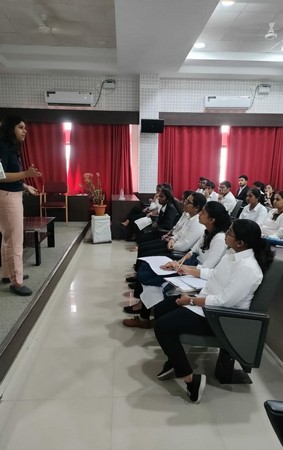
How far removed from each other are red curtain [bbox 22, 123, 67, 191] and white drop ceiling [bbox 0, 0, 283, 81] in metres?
1.07

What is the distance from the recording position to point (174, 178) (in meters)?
6.70

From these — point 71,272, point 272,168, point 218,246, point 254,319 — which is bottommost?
point 71,272

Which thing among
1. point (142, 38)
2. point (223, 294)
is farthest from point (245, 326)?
point (142, 38)

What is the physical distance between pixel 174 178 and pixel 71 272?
3.50m

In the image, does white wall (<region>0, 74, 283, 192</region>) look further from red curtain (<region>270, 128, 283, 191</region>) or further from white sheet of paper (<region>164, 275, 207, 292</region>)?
white sheet of paper (<region>164, 275, 207, 292</region>)

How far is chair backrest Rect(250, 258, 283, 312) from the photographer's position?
1.69 metres

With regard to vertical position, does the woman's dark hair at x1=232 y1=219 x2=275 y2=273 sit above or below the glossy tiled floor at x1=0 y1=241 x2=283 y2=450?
above

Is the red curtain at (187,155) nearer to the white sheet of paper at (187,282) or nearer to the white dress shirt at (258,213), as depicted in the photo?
the white dress shirt at (258,213)

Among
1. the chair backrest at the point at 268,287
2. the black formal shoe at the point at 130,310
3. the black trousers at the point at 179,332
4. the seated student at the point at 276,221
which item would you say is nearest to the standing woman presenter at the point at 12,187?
the black formal shoe at the point at 130,310

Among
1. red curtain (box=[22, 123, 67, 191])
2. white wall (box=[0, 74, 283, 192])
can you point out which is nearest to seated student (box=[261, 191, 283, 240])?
white wall (box=[0, 74, 283, 192])

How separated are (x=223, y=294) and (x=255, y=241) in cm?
34

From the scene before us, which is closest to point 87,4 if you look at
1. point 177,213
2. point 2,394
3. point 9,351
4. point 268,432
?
point 177,213

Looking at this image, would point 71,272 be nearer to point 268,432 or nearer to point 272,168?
point 268,432

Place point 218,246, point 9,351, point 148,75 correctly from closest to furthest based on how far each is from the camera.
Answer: point 9,351, point 218,246, point 148,75
